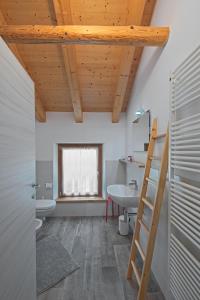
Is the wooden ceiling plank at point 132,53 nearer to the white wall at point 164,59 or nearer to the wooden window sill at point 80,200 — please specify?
the white wall at point 164,59

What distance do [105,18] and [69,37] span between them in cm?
75

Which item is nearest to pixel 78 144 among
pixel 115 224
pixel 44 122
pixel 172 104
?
pixel 44 122

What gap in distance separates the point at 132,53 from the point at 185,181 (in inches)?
70.2

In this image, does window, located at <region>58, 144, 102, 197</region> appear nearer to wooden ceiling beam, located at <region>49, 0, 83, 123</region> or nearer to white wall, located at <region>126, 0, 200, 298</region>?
wooden ceiling beam, located at <region>49, 0, 83, 123</region>

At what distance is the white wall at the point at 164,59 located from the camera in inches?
58.4

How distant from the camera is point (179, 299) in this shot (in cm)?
139

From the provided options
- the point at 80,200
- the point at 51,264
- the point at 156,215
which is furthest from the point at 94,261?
the point at 80,200

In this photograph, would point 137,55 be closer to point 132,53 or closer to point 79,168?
point 132,53

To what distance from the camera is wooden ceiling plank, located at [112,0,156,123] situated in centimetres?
217

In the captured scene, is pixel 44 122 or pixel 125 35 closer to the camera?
pixel 125 35

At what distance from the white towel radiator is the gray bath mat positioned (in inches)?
51.5

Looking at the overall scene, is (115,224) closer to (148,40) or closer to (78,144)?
(78,144)

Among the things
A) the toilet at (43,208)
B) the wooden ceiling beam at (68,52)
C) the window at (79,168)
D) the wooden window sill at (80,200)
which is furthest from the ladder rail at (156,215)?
the window at (79,168)

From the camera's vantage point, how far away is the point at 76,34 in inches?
79.8
